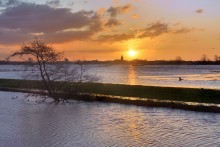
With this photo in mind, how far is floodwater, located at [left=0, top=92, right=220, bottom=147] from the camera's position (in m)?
18.3

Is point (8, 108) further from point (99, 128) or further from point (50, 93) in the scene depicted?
point (99, 128)

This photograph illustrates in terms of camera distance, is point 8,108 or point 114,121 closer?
point 114,121

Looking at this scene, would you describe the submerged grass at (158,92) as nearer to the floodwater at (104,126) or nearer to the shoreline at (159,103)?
the shoreline at (159,103)

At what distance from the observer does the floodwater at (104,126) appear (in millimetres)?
18344

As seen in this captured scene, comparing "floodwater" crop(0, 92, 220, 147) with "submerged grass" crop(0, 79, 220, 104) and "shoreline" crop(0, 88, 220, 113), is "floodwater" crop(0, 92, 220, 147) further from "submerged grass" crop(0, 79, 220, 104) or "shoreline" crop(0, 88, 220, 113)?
"submerged grass" crop(0, 79, 220, 104)

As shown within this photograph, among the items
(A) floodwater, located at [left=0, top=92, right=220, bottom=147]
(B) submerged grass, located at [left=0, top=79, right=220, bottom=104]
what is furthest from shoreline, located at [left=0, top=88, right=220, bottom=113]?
(B) submerged grass, located at [left=0, top=79, right=220, bottom=104]

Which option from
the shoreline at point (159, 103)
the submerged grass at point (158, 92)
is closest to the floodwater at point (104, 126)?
the shoreline at point (159, 103)

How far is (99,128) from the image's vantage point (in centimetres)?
2181

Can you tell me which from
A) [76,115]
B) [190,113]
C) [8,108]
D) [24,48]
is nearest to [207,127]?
[190,113]

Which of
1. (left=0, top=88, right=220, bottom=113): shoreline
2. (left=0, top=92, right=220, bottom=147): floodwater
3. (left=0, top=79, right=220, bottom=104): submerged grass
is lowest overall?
(left=0, top=92, right=220, bottom=147): floodwater

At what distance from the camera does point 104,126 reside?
22.5 metres

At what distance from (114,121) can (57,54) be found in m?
13.7

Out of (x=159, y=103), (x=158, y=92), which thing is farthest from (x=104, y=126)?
(x=158, y=92)

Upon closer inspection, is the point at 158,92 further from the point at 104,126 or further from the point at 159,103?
the point at 104,126
